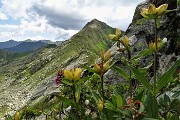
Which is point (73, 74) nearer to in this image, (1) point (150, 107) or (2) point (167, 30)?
(1) point (150, 107)

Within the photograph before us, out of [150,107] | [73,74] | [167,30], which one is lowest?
[150,107]

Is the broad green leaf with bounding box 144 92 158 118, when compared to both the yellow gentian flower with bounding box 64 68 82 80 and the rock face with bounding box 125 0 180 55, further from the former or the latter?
the rock face with bounding box 125 0 180 55

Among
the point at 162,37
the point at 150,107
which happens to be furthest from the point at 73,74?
the point at 162,37

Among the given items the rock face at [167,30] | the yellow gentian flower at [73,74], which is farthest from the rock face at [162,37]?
the yellow gentian flower at [73,74]

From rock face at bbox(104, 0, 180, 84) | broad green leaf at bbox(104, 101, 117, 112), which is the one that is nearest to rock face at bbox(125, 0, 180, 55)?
rock face at bbox(104, 0, 180, 84)

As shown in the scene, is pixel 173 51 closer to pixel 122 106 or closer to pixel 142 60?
pixel 142 60

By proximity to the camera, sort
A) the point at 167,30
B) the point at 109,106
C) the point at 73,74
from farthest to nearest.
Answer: the point at 167,30 < the point at 73,74 < the point at 109,106

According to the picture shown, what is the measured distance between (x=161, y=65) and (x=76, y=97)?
9.83 meters

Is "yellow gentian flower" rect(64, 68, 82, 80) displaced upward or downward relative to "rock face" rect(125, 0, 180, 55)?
downward

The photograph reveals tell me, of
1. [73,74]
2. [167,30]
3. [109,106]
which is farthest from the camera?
[167,30]

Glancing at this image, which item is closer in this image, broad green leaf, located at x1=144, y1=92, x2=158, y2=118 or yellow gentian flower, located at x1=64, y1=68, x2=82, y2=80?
broad green leaf, located at x1=144, y1=92, x2=158, y2=118

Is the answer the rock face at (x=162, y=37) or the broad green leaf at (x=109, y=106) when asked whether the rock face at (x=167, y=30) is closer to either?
the rock face at (x=162, y=37)

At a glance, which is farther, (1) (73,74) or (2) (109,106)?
(1) (73,74)

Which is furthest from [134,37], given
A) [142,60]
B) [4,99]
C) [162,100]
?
[4,99]
